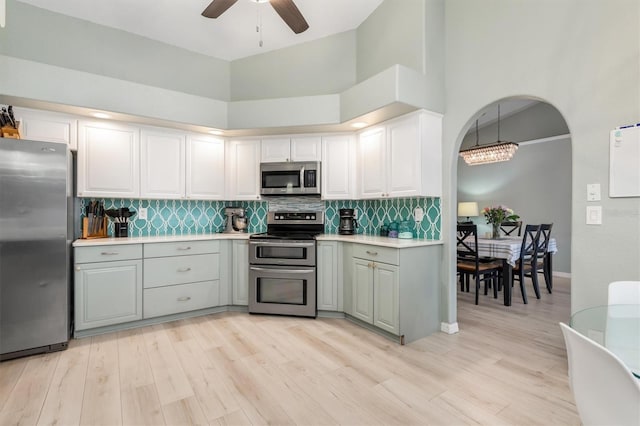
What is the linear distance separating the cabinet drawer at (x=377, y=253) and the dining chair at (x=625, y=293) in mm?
1416

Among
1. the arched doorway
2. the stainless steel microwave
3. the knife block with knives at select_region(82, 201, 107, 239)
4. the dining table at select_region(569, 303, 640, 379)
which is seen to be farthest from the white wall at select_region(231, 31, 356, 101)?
the dining table at select_region(569, 303, 640, 379)

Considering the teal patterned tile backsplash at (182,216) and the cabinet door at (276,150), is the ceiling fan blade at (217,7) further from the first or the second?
the teal patterned tile backsplash at (182,216)

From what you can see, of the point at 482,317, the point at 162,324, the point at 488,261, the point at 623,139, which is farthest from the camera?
the point at 488,261

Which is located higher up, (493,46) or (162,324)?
(493,46)

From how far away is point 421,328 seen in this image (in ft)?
9.71

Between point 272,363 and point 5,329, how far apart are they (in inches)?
82.6

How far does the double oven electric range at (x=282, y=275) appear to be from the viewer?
11.3ft

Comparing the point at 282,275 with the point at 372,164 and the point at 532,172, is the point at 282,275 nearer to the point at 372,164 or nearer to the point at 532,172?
the point at 372,164

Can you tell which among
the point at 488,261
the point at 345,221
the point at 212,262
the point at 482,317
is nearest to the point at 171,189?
the point at 212,262

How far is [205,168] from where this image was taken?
12.7ft

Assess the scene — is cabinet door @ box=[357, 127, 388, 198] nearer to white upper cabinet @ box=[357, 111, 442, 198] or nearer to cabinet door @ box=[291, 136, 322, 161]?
white upper cabinet @ box=[357, 111, 442, 198]

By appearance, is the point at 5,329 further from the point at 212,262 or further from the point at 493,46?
the point at 493,46

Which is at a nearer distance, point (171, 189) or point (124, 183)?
point (124, 183)

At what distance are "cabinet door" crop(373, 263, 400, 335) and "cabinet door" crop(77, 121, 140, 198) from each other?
8.91 feet
